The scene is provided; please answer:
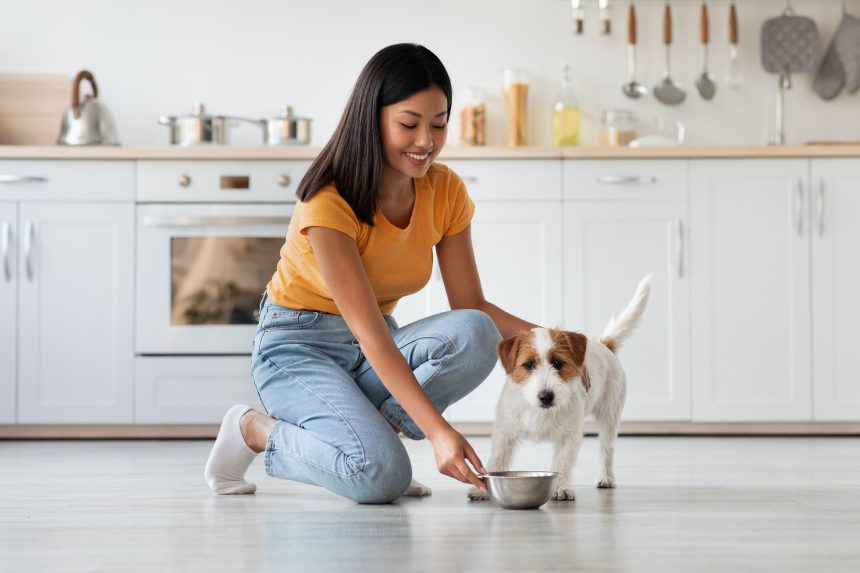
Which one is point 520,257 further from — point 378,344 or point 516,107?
point 378,344

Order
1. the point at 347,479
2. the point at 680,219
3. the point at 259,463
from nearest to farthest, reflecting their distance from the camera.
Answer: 1. the point at 347,479
2. the point at 259,463
3. the point at 680,219

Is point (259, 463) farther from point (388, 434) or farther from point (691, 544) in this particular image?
point (691, 544)

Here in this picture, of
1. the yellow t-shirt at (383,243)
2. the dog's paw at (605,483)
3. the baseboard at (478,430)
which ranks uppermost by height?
the yellow t-shirt at (383,243)

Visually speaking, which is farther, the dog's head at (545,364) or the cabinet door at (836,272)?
the cabinet door at (836,272)

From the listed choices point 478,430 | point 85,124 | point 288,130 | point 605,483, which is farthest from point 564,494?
point 85,124

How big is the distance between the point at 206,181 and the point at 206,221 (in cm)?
15

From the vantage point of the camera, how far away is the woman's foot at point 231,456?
87.9 inches

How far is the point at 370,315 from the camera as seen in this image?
1.99 metres

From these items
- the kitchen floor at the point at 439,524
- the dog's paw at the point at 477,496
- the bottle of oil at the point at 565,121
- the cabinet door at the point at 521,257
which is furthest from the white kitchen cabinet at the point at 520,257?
the dog's paw at the point at 477,496

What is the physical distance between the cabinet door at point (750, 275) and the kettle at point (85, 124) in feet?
7.14

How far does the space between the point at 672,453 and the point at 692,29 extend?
2.04 metres

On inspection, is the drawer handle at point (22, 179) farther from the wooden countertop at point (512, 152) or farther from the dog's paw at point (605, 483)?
the dog's paw at point (605, 483)

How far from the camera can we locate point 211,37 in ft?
14.5

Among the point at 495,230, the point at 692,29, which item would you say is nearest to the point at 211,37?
the point at 495,230
